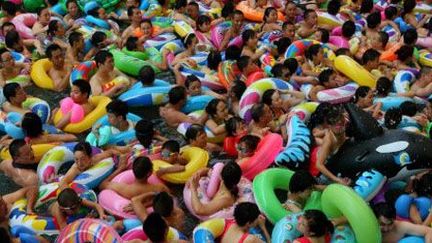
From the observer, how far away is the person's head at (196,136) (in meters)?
7.58

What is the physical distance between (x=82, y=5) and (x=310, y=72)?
4.79 metres

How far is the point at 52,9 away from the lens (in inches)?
460

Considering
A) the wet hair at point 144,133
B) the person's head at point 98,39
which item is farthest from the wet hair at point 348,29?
the wet hair at point 144,133

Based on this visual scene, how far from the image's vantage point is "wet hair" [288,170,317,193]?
251 inches

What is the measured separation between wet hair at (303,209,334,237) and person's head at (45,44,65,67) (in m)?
5.12

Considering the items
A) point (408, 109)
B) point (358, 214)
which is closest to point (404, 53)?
point (408, 109)

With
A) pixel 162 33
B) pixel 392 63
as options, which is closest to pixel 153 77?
pixel 162 33

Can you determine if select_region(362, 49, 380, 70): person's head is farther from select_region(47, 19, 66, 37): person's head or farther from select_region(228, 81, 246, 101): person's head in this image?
select_region(47, 19, 66, 37): person's head

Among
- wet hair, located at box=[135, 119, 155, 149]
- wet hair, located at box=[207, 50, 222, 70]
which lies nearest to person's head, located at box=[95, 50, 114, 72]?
wet hair, located at box=[207, 50, 222, 70]

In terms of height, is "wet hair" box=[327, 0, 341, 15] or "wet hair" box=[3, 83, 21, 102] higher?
"wet hair" box=[327, 0, 341, 15]

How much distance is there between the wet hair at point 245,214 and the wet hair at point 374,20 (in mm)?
5180

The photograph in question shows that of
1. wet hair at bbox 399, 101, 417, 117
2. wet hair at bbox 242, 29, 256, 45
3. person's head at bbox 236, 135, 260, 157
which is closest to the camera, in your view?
person's head at bbox 236, 135, 260, 157

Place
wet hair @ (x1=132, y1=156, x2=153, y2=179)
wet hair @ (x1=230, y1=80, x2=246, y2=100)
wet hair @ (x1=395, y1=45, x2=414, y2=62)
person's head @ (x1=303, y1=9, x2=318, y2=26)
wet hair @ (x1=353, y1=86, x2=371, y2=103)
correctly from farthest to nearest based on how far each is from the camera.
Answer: person's head @ (x1=303, y1=9, x2=318, y2=26) < wet hair @ (x1=395, y1=45, x2=414, y2=62) < wet hair @ (x1=230, y1=80, x2=246, y2=100) < wet hair @ (x1=353, y1=86, x2=371, y2=103) < wet hair @ (x1=132, y1=156, x2=153, y2=179)

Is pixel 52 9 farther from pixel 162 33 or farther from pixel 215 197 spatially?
pixel 215 197
